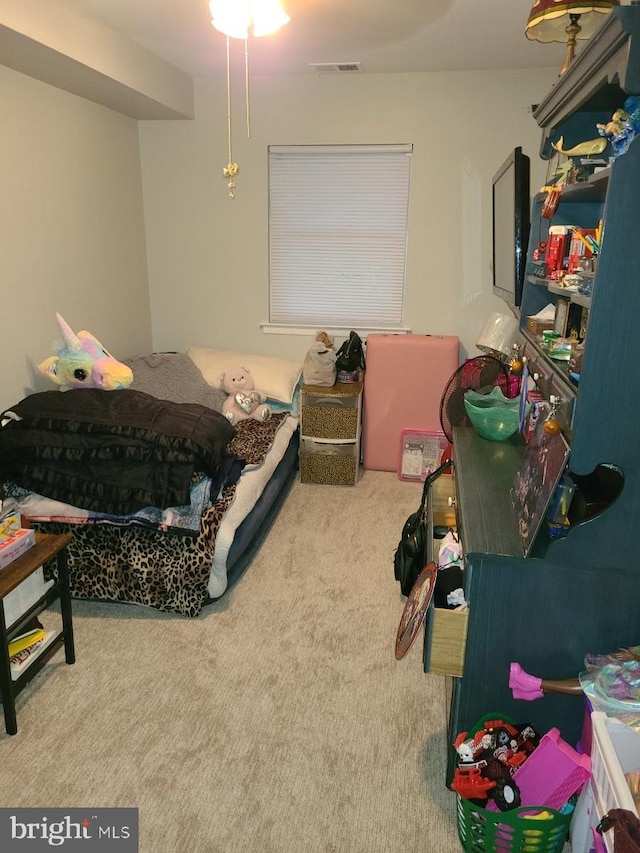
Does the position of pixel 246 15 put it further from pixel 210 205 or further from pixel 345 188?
pixel 210 205

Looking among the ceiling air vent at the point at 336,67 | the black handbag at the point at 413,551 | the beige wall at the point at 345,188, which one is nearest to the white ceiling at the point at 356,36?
the ceiling air vent at the point at 336,67

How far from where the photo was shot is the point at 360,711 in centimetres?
204

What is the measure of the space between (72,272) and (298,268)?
1.46m

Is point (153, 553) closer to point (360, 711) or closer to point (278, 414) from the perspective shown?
point (360, 711)

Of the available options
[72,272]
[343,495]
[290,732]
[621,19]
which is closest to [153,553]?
[290,732]

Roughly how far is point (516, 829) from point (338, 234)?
11.3 ft

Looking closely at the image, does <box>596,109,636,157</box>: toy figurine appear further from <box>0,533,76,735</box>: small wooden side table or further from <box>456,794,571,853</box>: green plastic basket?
<box>0,533,76,735</box>: small wooden side table

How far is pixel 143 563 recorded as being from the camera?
248cm

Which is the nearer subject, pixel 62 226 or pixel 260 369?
pixel 62 226

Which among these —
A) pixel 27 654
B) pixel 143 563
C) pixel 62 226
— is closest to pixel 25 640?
pixel 27 654

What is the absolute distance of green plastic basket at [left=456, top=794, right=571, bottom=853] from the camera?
4.61ft

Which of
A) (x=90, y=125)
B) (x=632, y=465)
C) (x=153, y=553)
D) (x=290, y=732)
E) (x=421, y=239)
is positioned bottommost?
(x=290, y=732)

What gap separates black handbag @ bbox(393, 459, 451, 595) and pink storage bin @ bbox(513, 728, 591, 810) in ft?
3.19

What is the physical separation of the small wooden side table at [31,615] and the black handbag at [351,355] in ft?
6.96
